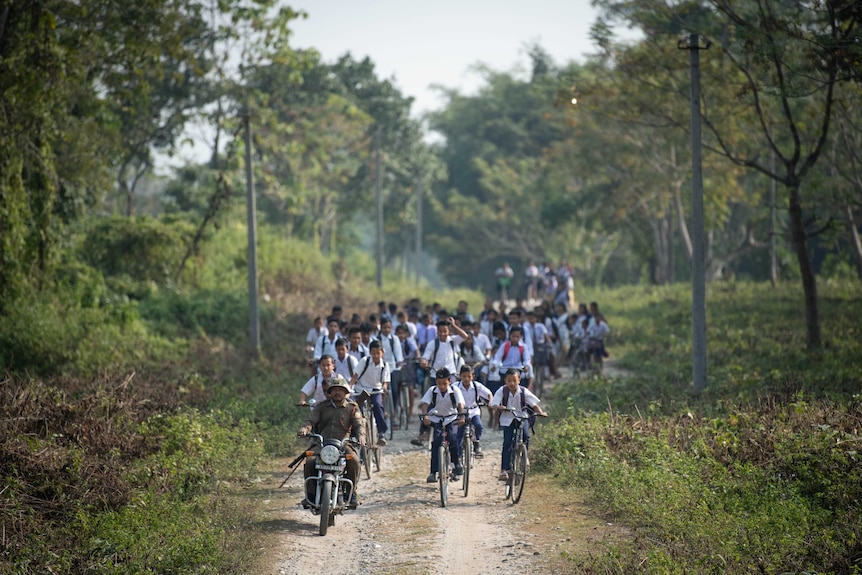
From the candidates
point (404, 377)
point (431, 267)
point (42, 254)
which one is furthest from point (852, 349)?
point (431, 267)

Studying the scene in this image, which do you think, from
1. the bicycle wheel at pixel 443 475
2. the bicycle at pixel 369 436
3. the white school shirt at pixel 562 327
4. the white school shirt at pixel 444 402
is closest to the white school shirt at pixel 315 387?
the bicycle at pixel 369 436

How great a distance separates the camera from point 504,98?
61094 mm

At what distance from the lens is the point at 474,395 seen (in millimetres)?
12930

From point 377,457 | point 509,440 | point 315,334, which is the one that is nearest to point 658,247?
point 315,334

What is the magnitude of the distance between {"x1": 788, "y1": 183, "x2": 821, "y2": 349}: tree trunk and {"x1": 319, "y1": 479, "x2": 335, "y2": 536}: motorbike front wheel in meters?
13.4

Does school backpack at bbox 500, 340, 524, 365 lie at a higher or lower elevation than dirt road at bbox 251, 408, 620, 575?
higher

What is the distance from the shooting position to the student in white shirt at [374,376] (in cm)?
1427

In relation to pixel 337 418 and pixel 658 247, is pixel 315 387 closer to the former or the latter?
pixel 337 418

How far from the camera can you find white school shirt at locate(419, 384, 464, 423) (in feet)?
40.2

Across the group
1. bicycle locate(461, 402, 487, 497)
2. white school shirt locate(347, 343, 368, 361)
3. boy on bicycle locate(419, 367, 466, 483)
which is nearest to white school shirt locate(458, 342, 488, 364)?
white school shirt locate(347, 343, 368, 361)

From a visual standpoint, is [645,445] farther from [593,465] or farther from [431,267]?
[431,267]

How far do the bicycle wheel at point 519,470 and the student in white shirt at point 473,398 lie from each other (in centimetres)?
82

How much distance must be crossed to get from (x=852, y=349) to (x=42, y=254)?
17.9m

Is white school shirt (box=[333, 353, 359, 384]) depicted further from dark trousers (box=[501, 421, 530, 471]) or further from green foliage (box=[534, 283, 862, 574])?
green foliage (box=[534, 283, 862, 574])
